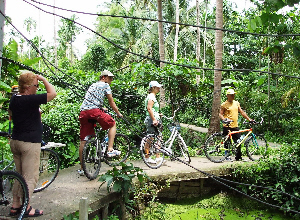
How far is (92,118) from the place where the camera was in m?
4.86

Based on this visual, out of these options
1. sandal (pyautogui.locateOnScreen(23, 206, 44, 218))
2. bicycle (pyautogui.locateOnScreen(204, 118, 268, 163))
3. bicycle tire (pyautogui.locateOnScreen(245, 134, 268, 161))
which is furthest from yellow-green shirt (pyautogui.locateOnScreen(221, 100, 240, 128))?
sandal (pyautogui.locateOnScreen(23, 206, 44, 218))

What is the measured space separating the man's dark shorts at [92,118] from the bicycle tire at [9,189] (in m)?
→ 1.69

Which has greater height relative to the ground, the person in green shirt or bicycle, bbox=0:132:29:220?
the person in green shirt

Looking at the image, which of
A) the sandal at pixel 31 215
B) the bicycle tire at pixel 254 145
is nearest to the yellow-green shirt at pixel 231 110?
the bicycle tire at pixel 254 145

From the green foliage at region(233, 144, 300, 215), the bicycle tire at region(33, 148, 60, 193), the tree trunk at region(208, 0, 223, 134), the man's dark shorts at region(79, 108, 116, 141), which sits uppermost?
the tree trunk at region(208, 0, 223, 134)

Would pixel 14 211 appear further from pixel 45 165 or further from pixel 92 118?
pixel 92 118

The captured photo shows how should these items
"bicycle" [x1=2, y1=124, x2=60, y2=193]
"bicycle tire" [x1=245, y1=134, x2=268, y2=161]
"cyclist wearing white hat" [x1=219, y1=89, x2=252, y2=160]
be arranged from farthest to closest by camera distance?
"bicycle tire" [x1=245, y1=134, x2=268, y2=161], "cyclist wearing white hat" [x1=219, y1=89, x2=252, y2=160], "bicycle" [x1=2, y1=124, x2=60, y2=193]

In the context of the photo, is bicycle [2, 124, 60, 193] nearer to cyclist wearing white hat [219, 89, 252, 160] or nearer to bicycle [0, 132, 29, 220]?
bicycle [0, 132, 29, 220]

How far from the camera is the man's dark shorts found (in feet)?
15.8

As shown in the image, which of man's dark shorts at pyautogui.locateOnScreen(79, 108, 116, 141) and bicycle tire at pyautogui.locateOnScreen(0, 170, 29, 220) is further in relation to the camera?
man's dark shorts at pyautogui.locateOnScreen(79, 108, 116, 141)

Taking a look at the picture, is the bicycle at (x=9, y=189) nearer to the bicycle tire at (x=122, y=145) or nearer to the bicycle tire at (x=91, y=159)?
the bicycle tire at (x=91, y=159)

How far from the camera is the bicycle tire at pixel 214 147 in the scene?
277 inches

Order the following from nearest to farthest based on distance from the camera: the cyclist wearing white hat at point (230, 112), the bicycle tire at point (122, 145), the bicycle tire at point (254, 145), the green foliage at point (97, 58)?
the bicycle tire at point (122, 145), the cyclist wearing white hat at point (230, 112), the bicycle tire at point (254, 145), the green foliage at point (97, 58)

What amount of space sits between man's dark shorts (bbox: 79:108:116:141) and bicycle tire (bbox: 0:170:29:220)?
169cm
